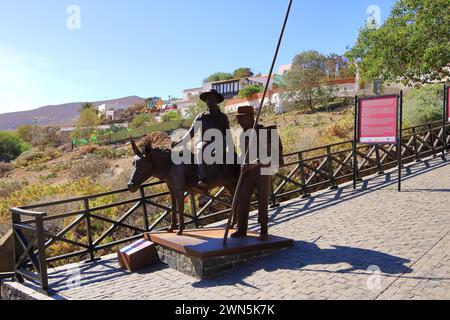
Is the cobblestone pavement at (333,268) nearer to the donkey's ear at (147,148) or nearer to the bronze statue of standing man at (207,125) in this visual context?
the bronze statue of standing man at (207,125)

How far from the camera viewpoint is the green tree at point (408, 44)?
1752 cm

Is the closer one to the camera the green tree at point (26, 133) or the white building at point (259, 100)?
the white building at point (259, 100)

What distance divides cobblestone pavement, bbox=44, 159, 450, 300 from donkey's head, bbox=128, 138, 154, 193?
57.2 inches

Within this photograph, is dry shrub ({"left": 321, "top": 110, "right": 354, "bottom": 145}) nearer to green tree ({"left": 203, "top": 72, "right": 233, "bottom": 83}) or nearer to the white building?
the white building

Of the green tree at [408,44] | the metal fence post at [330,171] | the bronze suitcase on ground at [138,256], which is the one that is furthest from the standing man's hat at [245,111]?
the green tree at [408,44]

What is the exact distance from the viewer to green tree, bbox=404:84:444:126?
715 inches

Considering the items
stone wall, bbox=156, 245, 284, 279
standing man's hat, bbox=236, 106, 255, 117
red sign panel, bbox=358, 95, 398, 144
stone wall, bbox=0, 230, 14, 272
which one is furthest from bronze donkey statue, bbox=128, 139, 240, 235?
red sign panel, bbox=358, 95, 398, 144

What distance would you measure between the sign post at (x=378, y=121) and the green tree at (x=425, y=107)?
8.67 m

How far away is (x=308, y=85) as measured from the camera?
140 feet

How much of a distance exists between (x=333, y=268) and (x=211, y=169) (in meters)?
2.50

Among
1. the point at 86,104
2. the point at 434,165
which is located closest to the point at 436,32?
the point at 434,165

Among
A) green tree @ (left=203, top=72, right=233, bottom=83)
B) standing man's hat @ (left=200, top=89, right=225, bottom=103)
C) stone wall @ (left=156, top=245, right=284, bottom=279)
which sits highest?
green tree @ (left=203, top=72, right=233, bottom=83)

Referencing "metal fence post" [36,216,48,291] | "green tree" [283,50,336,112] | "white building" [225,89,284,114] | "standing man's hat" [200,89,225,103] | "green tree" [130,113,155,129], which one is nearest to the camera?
"metal fence post" [36,216,48,291]
